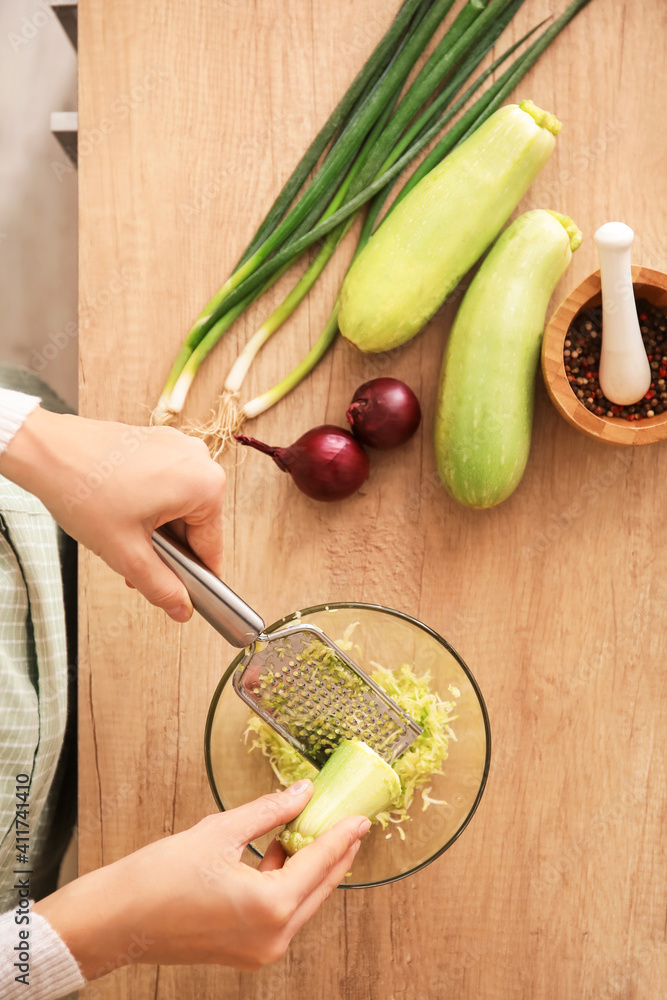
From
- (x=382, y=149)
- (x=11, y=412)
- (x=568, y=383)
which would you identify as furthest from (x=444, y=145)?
(x=11, y=412)

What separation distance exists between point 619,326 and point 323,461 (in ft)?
1.37

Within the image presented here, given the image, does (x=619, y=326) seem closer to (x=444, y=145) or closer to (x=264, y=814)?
(x=444, y=145)

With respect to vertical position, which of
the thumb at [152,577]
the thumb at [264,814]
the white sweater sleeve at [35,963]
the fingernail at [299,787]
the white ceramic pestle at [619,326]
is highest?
the white ceramic pestle at [619,326]

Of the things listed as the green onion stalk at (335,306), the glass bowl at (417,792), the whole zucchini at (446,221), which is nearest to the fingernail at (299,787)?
the glass bowl at (417,792)

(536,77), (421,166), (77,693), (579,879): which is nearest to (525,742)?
(579,879)

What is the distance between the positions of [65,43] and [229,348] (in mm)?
1015

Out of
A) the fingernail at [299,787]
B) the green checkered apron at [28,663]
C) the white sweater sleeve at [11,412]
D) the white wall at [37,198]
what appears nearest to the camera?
the white sweater sleeve at [11,412]

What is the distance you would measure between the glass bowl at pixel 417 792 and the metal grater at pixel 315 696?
0.07m

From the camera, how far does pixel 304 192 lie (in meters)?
1.07

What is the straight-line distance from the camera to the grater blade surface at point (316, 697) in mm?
872

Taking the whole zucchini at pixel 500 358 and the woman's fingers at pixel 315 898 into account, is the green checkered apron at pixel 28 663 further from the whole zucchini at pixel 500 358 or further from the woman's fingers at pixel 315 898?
the whole zucchini at pixel 500 358

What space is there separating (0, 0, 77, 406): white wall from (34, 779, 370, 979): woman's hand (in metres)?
1.08

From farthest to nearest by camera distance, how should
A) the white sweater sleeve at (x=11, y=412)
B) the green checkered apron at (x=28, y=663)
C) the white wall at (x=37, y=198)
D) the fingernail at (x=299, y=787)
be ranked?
the white wall at (x=37, y=198)
the green checkered apron at (x=28, y=663)
the fingernail at (x=299, y=787)
the white sweater sleeve at (x=11, y=412)

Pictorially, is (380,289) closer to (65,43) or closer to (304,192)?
(304,192)
